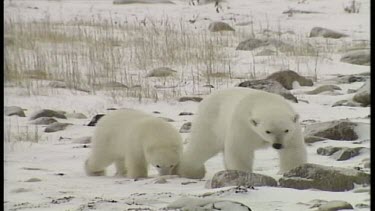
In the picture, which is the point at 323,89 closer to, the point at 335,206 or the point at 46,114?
the point at 335,206

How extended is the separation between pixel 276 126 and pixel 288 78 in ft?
2.22

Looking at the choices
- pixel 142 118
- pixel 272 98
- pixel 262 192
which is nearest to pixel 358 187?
pixel 262 192

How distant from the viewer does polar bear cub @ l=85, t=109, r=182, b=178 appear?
10.7 ft

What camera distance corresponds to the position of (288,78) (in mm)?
3654

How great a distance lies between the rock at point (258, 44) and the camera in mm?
3664

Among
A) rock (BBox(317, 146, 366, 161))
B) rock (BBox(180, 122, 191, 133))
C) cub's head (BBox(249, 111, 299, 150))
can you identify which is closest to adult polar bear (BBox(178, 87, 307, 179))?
cub's head (BBox(249, 111, 299, 150))

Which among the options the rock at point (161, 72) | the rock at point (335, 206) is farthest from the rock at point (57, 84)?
the rock at point (335, 206)

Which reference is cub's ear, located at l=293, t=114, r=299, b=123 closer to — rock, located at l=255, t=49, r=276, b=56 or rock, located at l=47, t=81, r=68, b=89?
rock, located at l=255, t=49, r=276, b=56

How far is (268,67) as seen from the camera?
375 cm

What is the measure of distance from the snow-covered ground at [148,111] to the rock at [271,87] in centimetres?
5

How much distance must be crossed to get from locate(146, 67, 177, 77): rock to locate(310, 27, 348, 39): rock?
691mm

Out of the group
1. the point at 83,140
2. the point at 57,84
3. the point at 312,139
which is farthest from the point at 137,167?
the point at 312,139

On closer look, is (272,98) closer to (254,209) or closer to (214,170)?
(214,170)

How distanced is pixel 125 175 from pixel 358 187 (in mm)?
1027
